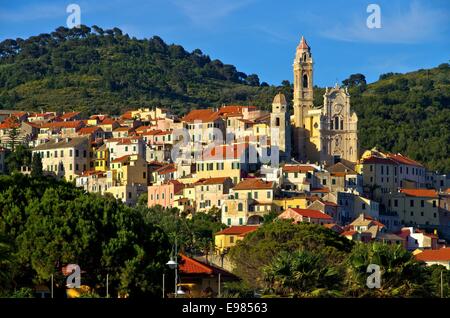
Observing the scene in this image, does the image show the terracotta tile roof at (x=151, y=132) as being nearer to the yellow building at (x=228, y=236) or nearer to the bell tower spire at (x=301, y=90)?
the bell tower spire at (x=301, y=90)

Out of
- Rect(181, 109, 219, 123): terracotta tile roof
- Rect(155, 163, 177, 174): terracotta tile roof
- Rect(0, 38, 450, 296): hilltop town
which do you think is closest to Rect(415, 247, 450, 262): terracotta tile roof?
Rect(0, 38, 450, 296): hilltop town

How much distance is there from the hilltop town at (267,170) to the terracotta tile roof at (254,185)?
3.6 inches

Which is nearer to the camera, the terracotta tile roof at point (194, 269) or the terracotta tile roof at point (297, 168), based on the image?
the terracotta tile roof at point (194, 269)

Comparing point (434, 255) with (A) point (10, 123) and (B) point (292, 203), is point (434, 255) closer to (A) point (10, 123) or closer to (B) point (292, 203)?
(B) point (292, 203)

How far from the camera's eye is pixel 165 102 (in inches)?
6914

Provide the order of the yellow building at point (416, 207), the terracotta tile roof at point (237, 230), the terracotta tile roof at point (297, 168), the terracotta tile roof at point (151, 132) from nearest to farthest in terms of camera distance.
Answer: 1. the terracotta tile roof at point (237, 230)
2. the terracotta tile roof at point (297, 168)
3. the yellow building at point (416, 207)
4. the terracotta tile roof at point (151, 132)

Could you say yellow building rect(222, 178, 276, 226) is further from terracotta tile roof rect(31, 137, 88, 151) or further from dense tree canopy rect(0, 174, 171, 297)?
dense tree canopy rect(0, 174, 171, 297)

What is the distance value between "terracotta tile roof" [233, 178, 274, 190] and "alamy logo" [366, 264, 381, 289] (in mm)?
54757

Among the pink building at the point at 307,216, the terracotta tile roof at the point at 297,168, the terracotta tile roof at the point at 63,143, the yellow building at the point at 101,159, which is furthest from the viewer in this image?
the yellow building at the point at 101,159

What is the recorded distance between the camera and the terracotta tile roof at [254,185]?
322 ft

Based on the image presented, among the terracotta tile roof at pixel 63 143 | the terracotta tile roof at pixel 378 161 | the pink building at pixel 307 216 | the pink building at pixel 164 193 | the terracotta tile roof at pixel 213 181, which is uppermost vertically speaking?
the terracotta tile roof at pixel 63 143

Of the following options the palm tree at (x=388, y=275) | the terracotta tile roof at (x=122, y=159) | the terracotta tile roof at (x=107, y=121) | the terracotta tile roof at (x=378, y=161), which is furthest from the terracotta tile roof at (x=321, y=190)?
the palm tree at (x=388, y=275)
